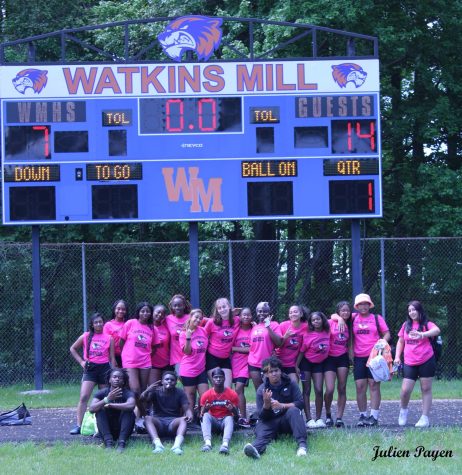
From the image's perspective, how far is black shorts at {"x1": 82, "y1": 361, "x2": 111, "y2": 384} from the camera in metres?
12.4

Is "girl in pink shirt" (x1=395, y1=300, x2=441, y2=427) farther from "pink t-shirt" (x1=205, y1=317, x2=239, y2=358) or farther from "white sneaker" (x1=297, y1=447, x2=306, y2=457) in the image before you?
"pink t-shirt" (x1=205, y1=317, x2=239, y2=358)

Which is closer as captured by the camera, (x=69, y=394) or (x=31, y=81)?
(x=31, y=81)

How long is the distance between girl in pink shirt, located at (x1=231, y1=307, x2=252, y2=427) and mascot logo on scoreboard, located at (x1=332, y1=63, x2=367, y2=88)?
→ 17.8 ft

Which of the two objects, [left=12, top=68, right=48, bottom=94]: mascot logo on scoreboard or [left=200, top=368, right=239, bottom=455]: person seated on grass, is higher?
[left=12, top=68, right=48, bottom=94]: mascot logo on scoreboard

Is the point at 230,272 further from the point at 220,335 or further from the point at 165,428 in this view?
the point at 165,428

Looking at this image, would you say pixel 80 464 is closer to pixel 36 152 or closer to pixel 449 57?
pixel 36 152

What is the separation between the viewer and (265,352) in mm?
12055

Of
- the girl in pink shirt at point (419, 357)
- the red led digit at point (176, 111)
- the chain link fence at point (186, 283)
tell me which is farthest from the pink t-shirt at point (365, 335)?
the chain link fence at point (186, 283)

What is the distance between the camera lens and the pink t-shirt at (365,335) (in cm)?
1213

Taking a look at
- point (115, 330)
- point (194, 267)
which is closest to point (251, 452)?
point (115, 330)

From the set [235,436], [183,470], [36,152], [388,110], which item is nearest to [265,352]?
[235,436]

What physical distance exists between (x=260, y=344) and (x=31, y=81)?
676cm

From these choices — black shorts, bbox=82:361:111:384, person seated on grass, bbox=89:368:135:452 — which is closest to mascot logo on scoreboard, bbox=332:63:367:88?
black shorts, bbox=82:361:111:384

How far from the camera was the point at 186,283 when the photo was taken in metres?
19.4
